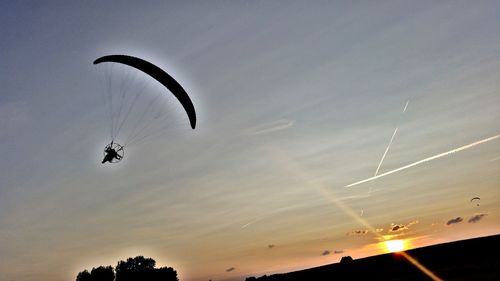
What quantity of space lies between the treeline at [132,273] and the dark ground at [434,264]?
7976cm

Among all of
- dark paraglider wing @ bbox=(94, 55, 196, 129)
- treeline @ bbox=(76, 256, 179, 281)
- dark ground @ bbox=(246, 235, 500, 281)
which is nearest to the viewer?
dark ground @ bbox=(246, 235, 500, 281)

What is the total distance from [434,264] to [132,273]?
97.6 meters

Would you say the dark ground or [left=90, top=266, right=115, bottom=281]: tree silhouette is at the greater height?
[left=90, top=266, right=115, bottom=281]: tree silhouette

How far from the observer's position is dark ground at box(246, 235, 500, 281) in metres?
29.4

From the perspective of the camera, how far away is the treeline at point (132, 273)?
107 meters

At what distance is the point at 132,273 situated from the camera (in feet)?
370

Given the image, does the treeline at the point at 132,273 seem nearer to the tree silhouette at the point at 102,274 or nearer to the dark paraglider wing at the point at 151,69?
the tree silhouette at the point at 102,274

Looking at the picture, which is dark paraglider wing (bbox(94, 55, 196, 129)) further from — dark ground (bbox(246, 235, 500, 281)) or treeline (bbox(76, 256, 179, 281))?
treeline (bbox(76, 256, 179, 281))

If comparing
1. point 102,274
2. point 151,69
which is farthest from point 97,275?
point 151,69

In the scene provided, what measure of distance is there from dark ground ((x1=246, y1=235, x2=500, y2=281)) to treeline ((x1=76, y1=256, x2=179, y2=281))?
7976 cm

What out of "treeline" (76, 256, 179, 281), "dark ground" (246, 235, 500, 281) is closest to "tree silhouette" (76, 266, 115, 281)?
"treeline" (76, 256, 179, 281)

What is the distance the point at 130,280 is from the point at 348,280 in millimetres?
89874

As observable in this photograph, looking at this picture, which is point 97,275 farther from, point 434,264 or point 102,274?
point 434,264

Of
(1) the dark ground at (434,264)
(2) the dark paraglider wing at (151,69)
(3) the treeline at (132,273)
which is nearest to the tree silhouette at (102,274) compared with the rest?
(3) the treeline at (132,273)
